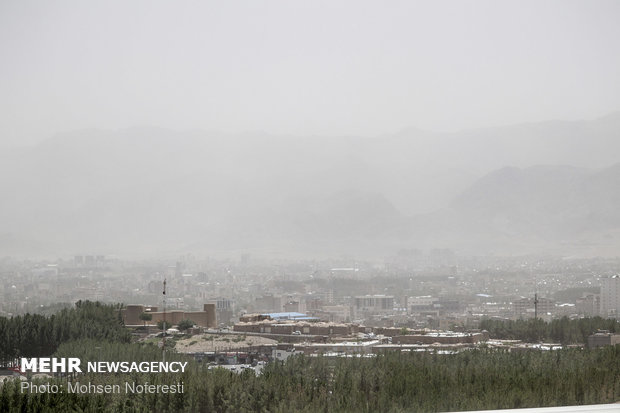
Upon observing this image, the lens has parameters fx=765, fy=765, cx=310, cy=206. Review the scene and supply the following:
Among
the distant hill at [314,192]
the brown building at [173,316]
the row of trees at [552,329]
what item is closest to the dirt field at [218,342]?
the brown building at [173,316]

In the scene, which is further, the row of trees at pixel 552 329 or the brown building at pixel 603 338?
the row of trees at pixel 552 329

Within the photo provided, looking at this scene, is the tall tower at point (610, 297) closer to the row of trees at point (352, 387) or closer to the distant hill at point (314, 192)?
the distant hill at point (314, 192)

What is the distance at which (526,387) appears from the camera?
27.9 feet

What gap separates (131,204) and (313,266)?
15.2 ft

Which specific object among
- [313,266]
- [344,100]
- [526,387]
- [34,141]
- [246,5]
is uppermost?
[246,5]

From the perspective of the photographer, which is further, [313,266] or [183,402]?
[313,266]

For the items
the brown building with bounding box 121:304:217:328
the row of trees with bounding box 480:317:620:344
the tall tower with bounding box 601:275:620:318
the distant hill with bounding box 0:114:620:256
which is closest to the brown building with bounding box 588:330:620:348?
the row of trees with bounding box 480:317:620:344

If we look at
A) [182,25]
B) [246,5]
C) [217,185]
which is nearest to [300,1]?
[246,5]

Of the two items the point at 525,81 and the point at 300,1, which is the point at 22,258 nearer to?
the point at 300,1

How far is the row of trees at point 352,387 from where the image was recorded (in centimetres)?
741

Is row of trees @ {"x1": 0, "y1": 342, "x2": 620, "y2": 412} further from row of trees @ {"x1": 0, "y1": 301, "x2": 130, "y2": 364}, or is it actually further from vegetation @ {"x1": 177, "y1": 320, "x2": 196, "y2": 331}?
vegetation @ {"x1": 177, "y1": 320, "x2": 196, "y2": 331}

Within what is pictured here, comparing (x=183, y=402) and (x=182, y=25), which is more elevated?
(x=182, y=25)

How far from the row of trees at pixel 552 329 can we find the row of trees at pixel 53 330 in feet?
24.9

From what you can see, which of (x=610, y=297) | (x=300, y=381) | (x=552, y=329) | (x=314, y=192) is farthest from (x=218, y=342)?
(x=610, y=297)
